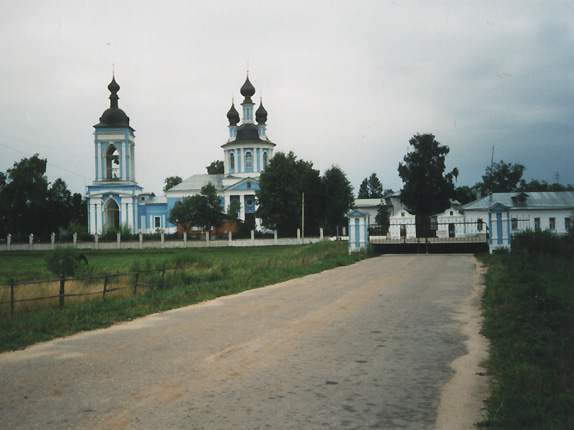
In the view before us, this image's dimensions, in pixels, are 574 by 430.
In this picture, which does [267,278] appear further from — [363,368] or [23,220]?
[23,220]

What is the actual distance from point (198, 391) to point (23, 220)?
6212 cm

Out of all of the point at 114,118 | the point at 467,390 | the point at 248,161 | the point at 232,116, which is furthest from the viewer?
the point at 232,116

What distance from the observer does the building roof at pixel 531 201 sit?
56.0 metres

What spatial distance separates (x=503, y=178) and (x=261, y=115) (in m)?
38.6

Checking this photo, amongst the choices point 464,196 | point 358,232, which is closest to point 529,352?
point 358,232

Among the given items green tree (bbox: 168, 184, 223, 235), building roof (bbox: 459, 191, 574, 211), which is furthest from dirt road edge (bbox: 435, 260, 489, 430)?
building roof (bbox: 459, 191, 574, 211)

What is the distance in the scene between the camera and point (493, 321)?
9109 mm

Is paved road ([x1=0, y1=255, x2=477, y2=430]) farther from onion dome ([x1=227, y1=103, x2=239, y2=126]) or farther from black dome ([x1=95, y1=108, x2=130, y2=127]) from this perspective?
onion dome ([x1=227, y1=103, x2=239, y2=126])

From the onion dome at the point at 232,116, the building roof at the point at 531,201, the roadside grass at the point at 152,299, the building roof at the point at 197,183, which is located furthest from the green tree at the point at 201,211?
the roadside grass at the point at 152,299

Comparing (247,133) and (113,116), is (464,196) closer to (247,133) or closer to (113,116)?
(247,133)

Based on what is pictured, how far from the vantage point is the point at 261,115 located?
250 ft

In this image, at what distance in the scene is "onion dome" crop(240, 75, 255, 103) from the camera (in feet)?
243

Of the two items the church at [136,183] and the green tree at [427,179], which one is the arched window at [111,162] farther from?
the green tree at [427,179]

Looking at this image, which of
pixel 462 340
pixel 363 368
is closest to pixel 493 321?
pixel 462 340
